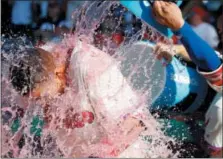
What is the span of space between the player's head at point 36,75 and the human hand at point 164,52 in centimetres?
83

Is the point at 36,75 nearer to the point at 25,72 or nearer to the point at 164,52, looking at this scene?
the point at 25,72

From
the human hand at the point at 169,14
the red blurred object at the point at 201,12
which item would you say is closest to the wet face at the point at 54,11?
the red blurred object at the point at 201,12

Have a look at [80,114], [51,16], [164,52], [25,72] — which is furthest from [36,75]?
[51,16]

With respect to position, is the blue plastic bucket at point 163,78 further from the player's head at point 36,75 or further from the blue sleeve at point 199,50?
the player's head at point 36,75

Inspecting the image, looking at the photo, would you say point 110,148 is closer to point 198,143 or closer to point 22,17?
point 198,143

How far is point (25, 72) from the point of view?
5.43 feet

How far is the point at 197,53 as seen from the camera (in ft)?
7.29

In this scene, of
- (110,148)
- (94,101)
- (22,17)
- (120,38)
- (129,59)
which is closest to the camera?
(94,101)

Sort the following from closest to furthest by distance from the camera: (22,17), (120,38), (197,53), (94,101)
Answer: (94,101) < (197,53) < (120,38) < (22,17)

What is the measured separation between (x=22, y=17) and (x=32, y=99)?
1.98 metres

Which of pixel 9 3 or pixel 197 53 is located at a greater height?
pixel 197 53

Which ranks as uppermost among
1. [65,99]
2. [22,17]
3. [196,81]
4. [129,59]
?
[65,99]

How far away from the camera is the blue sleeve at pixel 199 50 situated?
221 centimetres

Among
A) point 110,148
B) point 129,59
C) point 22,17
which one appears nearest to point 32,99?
point 110,148
